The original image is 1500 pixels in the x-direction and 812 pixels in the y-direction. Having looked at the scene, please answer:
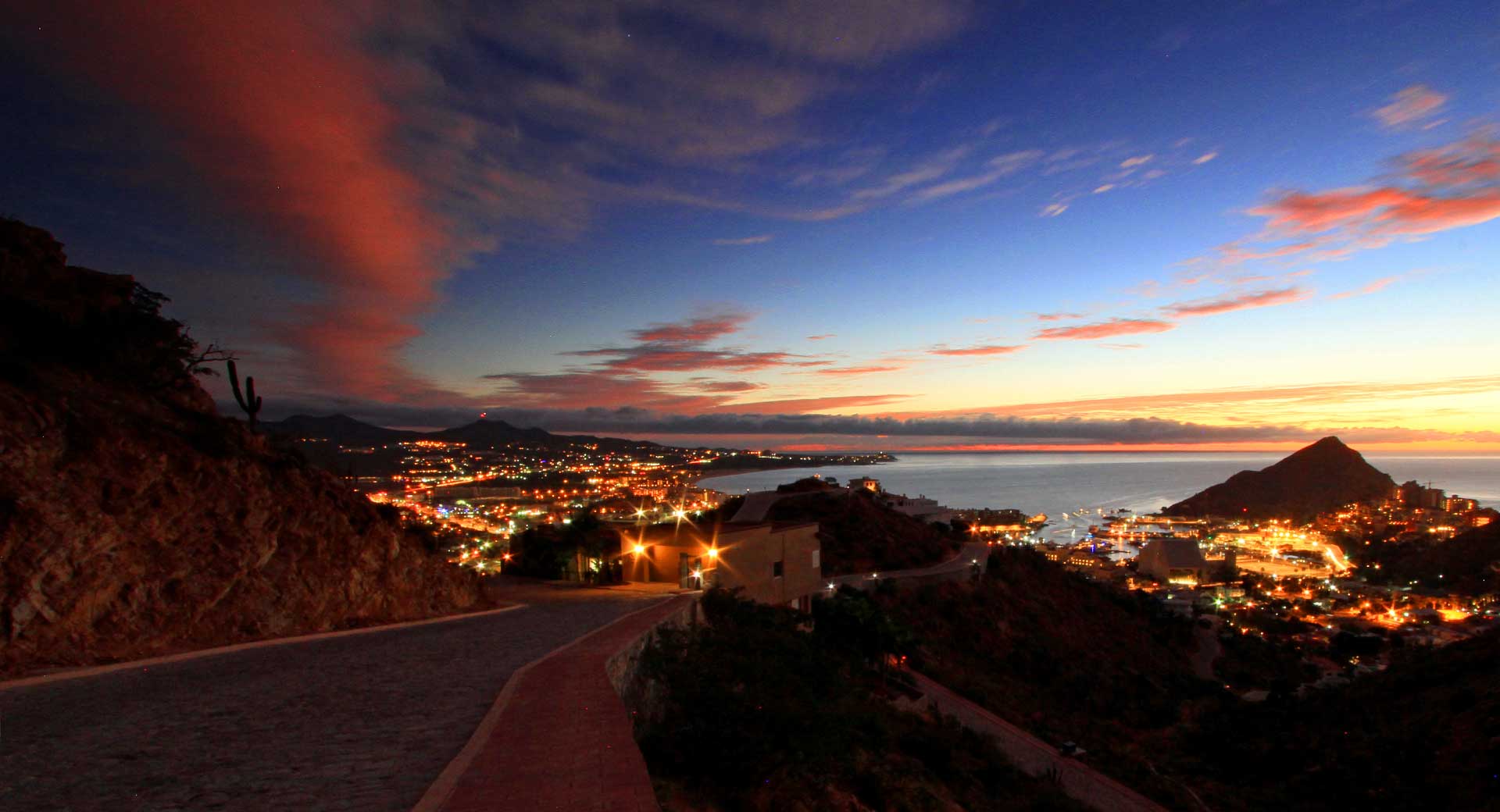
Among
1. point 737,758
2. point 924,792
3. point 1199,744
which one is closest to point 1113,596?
point 1199,744

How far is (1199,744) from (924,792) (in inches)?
519

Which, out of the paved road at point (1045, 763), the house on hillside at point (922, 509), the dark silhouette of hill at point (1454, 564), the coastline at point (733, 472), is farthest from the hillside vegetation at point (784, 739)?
the coastline at point (733, 472)

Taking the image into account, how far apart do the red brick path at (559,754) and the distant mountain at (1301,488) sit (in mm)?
94275

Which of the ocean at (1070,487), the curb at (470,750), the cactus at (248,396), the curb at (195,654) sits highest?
the cactus at (248,396)

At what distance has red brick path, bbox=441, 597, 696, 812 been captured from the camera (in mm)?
3457

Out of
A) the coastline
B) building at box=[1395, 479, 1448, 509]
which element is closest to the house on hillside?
the coastline

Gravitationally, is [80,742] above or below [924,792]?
above

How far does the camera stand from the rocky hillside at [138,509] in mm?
7020

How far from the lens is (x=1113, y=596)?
31.3 metres

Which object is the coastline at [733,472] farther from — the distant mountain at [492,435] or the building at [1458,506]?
the building at [1458,506]

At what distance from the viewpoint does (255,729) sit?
198 inches

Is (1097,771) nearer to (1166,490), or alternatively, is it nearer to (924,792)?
(924,792)

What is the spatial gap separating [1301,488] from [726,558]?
98.8 m

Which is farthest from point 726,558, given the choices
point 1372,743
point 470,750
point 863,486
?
point 863,486
